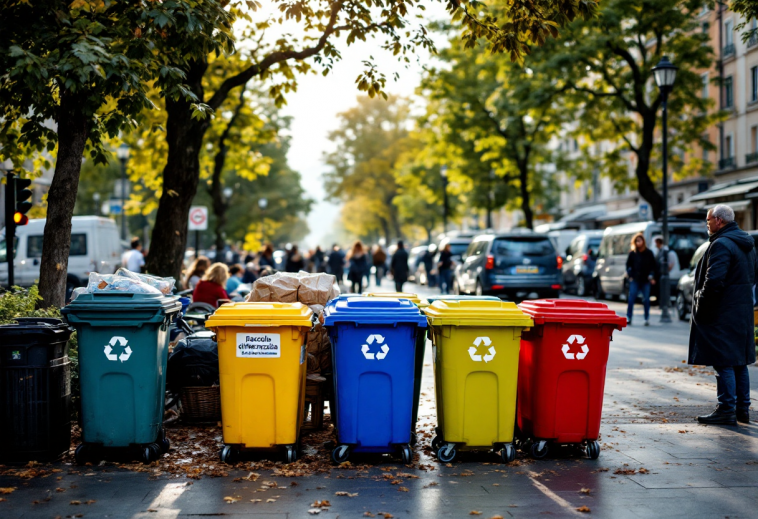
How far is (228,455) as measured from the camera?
6547 millimetres

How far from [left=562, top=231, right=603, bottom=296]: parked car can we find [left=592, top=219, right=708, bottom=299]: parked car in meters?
0.86

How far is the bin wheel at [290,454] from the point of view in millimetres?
6512

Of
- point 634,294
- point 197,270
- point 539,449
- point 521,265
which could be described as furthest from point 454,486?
point 521,265

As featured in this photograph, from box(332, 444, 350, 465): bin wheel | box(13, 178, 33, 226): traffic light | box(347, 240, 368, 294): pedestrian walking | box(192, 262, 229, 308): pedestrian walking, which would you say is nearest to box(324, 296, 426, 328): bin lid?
box(332, 444, 350, 465): bin wheel

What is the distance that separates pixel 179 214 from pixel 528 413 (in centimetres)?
825

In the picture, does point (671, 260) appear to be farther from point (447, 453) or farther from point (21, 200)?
point (447, 453)

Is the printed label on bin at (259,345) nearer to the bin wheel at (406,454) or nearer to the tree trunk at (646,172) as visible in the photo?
the bin wheel at (406,454)

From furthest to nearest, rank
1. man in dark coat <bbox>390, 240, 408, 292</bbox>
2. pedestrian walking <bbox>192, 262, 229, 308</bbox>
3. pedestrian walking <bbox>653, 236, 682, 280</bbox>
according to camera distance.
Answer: man in dark coat <bbox>390, 240, 408, 292</bbox> → pedestrian walking <bbox>653, 236, 682, 280</bbox> → pedestrian walking <bbox>192, 262, 229, 308</bbox>

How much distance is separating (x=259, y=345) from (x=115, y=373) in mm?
1088

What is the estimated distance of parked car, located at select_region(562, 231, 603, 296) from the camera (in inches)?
1120

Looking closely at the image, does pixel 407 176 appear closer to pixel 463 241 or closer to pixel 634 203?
pixel 634 203

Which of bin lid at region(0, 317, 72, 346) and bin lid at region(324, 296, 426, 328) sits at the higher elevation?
bin lid at region(324, 296, 426, 328)

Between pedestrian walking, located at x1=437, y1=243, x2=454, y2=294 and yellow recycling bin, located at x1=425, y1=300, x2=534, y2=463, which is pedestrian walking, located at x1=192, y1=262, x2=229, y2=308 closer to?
yellow recycling bin, located at x1=425, y1=300, x2=534, y2=463

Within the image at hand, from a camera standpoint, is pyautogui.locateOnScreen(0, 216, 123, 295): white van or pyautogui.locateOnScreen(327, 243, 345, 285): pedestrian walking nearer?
pyautogui.locateOnScreen(0, 216, 123, 295): white van
